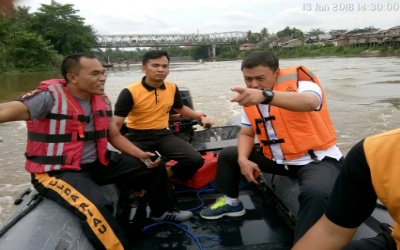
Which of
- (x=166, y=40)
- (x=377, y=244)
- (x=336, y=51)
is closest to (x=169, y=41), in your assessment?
(x=166, y=40)

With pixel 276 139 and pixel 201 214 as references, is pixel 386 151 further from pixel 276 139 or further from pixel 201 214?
pixel 201 214

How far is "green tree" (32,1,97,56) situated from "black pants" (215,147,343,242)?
36858 mm

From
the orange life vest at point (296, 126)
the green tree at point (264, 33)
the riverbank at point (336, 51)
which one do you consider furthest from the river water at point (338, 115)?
the green tree at point (264, 33)

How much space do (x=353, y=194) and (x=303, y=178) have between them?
35.3 inches

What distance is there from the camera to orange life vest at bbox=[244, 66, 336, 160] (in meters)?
2.01

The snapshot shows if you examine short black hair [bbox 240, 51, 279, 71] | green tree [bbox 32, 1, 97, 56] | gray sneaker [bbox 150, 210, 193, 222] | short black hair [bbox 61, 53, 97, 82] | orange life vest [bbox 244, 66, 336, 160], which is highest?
green tree [bbox 32, 1, 97, 56]

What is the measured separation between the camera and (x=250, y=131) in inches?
93.6

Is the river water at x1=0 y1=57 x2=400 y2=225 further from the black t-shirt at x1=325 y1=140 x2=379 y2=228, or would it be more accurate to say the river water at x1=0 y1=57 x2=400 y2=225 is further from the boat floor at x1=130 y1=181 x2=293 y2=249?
the black t-shirt at x1=325 y1=140 x2=379 y2=228

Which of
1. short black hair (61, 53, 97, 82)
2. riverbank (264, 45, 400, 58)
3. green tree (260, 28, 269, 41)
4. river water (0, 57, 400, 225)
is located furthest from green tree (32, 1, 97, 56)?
green tree (260, 28, 269, 41)

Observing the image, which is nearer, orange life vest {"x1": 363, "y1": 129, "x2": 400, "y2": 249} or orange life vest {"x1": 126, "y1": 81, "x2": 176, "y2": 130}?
orange life vest {"x1": 363, "y1": 129, "x2": 400, "y2": 249}

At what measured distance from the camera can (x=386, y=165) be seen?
0.93 metres

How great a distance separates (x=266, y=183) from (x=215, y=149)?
2.58ft

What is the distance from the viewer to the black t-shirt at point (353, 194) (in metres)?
0.99

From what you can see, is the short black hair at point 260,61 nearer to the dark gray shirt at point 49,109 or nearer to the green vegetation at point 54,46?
the dark gray shirt at point 49,109
